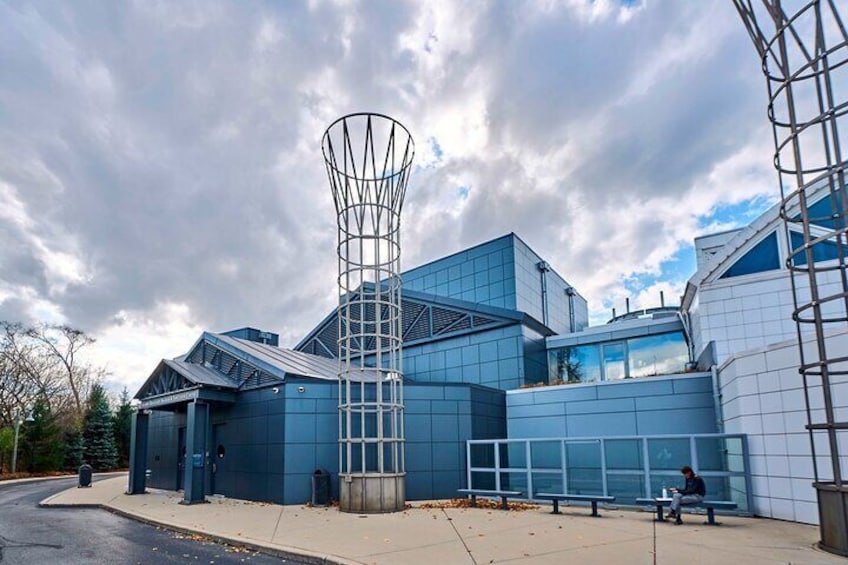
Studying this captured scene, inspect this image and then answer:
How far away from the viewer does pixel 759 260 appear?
1722 cm

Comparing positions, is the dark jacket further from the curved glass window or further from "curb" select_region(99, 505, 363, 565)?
Result: the curved glass window

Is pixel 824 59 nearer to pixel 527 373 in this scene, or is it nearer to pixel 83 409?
pixel 527 373

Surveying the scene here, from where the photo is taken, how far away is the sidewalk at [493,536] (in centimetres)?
889

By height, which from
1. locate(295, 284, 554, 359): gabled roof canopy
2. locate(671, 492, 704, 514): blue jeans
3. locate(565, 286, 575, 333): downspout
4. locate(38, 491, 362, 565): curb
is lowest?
locate(38, 491, 362, 565): curb

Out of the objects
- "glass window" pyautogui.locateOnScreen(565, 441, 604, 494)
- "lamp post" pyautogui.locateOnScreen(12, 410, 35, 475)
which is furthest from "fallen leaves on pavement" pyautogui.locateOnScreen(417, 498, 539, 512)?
"lamp post" pyautogui.locateOnScreen(12, 410, 35, 475)

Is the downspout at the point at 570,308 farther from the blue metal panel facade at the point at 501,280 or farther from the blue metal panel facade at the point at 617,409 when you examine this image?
the blue metal panel facade at the point at 617,409

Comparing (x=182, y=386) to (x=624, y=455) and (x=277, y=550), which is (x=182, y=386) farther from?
(x=624, y=455)

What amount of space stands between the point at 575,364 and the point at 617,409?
5766mm

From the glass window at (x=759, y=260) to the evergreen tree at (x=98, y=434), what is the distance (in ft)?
132

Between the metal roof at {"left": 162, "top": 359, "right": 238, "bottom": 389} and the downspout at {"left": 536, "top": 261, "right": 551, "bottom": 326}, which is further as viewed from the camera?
the downspout at {"left": 536, "top": 261, "right": 551, "bottom": 326}

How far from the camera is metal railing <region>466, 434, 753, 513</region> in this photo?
537 inches

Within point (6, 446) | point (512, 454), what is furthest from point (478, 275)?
point (6, 446)

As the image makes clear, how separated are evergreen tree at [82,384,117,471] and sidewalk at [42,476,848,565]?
1160 inches

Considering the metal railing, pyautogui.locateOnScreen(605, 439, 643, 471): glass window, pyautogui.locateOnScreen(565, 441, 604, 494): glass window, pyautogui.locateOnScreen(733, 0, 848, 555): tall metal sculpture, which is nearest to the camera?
pyautogui.locateOnScreen(733, 0, 848, 555): tall metal sculpture
